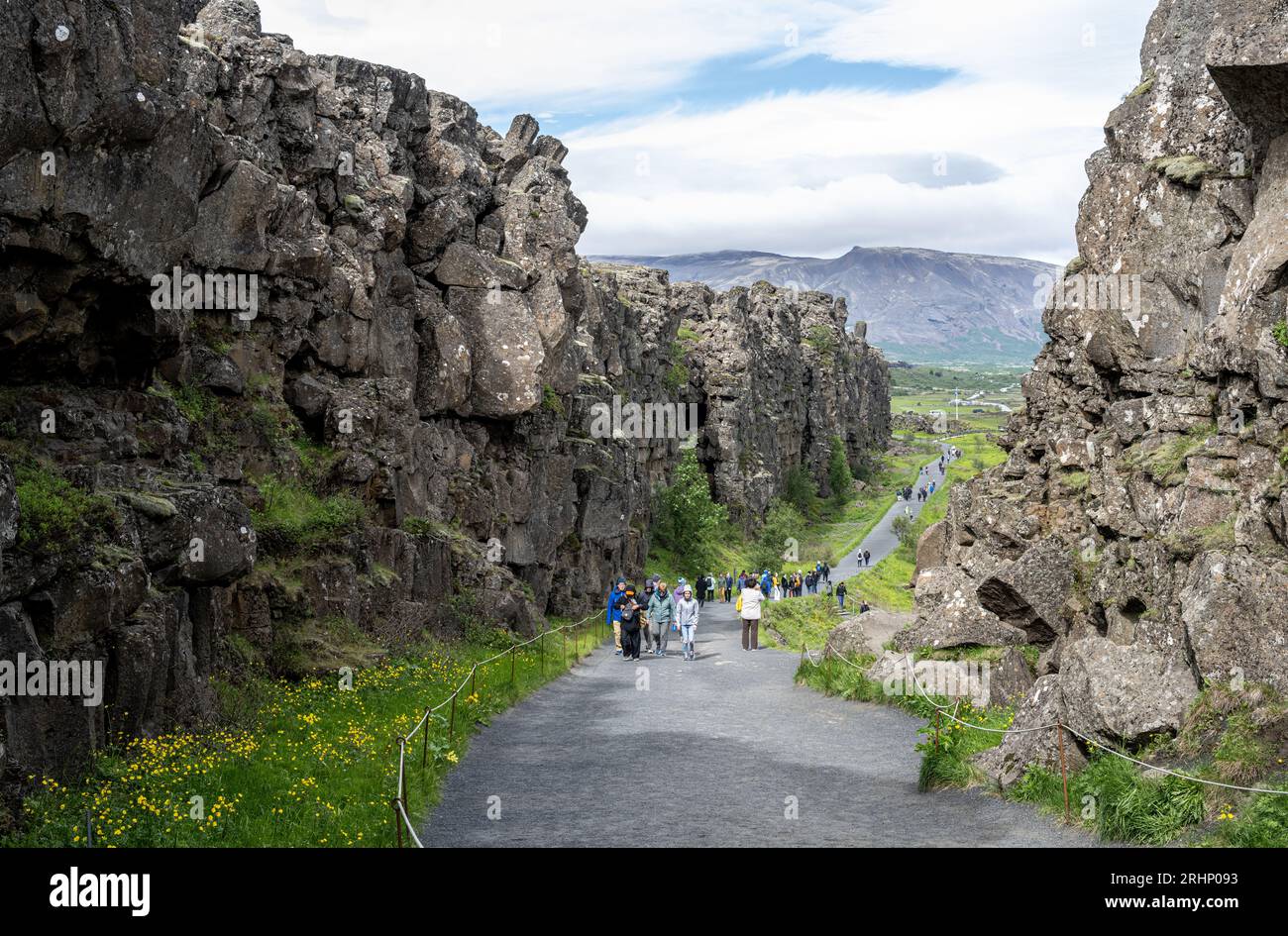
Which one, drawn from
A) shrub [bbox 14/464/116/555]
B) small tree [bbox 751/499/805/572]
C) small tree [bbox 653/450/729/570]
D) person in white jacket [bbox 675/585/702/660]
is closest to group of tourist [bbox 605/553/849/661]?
person in white jacket [bbox 675/585/702/660]

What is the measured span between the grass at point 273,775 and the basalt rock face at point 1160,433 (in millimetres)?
8763

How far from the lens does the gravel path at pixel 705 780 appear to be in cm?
1423

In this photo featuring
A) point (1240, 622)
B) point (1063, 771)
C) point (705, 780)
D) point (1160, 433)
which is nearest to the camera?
point (1063, 771)

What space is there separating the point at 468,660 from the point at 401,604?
212cm

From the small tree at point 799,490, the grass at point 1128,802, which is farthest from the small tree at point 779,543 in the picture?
the grass at point 1128,802

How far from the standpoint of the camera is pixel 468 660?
26.9 meters

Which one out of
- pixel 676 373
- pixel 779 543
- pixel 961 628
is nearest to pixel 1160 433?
pixel 961 628

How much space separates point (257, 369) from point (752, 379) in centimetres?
8332

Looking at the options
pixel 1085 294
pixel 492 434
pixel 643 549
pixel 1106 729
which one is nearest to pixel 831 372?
pixel 643 549

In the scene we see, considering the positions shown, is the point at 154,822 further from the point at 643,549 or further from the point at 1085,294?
the point at 643,549

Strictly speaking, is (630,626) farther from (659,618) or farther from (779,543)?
(779,543)

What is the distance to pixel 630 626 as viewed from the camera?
3412cm

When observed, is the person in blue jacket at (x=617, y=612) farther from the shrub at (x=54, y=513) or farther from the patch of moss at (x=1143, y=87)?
the shrub at (x=54, y=513)

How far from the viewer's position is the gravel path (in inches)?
560
